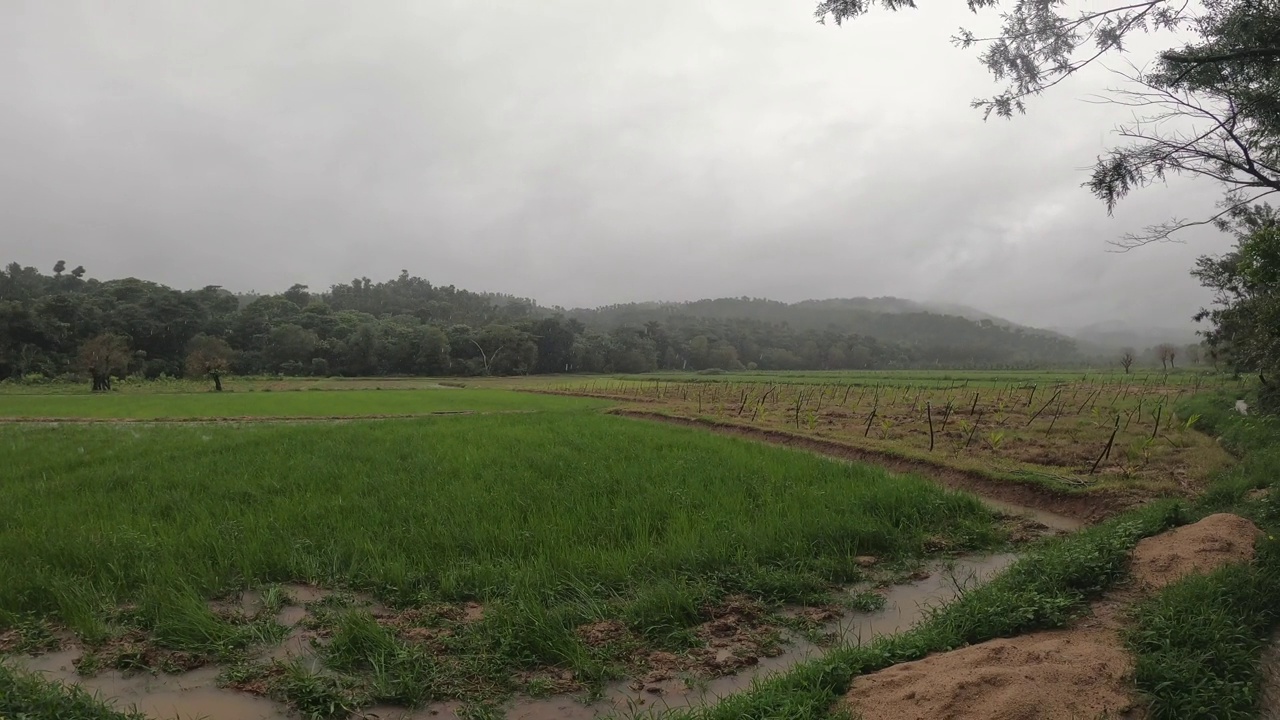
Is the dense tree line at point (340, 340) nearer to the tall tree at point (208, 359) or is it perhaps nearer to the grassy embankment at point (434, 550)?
the tall tree at point (208, 359)

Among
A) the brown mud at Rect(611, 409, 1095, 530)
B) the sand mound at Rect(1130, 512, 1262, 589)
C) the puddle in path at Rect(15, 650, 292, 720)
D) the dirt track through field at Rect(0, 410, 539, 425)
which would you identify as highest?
the sand mound at Rect(1130, 512, 1262, 589)

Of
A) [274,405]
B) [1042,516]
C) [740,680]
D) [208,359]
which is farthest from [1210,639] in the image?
[208,359]

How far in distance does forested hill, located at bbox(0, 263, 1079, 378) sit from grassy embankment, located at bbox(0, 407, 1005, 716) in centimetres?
3776

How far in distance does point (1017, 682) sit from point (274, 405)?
28.8 metres

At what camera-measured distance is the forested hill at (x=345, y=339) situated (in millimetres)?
47500

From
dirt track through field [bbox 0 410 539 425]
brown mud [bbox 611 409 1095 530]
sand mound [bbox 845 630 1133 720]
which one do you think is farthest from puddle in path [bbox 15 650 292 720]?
dirt track through field [bbox 0 410 539 425]

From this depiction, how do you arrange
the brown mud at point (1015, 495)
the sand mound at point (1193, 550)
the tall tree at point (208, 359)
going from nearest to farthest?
the sand mound at point (1193, 550) → the brown mud at point (1015, 495) → the tall tree at point (208, 359)

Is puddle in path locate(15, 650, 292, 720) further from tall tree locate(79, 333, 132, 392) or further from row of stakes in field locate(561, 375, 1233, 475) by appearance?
tall tree locate(79, 333, 132, 392)

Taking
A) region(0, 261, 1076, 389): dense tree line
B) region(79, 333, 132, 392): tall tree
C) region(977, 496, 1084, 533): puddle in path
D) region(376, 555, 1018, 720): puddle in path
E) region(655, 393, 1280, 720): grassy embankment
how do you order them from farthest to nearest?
region(0, 261, 1076, 389): dense tree line
region(79, 333, 132, 392): tall tree
region(977, 496, 1084, 533): puddle in path
region(376, 555, 1018, 720): puddle in path
region(655, 393, 1280, 720): grassy embankment

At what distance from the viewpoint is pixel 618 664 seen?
4.30 meters

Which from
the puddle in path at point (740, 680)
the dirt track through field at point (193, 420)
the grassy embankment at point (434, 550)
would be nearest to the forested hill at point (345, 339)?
the dirt track through field at point (193, 420)

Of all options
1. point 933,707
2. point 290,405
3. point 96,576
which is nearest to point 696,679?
point 933,707

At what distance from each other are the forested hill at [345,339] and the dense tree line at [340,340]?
0.13m

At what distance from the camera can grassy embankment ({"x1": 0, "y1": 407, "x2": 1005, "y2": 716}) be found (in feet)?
14.4
